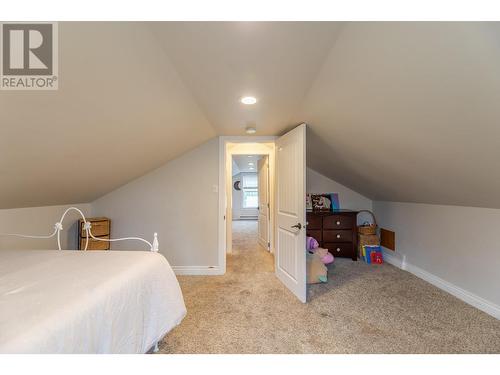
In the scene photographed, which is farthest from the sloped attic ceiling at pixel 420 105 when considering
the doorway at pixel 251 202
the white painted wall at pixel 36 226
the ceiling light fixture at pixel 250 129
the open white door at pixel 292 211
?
the white painted wall at pixel 36 226

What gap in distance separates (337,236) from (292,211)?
1.79m

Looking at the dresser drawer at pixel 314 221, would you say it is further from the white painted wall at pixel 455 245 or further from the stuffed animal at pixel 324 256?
the white painted wall at pixel 455 245

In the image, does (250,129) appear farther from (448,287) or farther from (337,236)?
(448,287)

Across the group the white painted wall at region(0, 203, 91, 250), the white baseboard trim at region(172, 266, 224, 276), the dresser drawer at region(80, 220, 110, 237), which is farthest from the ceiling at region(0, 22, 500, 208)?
the white baseboard trim at region(172, 266, 224, 276)

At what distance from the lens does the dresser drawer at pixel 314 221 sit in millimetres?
4219

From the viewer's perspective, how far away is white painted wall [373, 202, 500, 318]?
2.37m

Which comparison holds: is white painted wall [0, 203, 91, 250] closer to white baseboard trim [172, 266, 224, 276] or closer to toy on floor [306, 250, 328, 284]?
white baseboard trim [172, 266, 224, 276]

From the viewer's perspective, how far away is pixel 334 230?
4.25m

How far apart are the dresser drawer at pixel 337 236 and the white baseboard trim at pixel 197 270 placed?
6.39 ft

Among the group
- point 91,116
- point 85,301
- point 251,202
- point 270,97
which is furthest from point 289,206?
point 251,202

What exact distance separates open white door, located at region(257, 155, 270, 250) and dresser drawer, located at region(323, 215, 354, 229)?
133 cm

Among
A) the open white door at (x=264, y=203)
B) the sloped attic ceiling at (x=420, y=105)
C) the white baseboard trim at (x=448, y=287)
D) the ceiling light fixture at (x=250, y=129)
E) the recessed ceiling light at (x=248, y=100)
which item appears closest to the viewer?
the sloped attic ceiling at (x=420, y=105)
